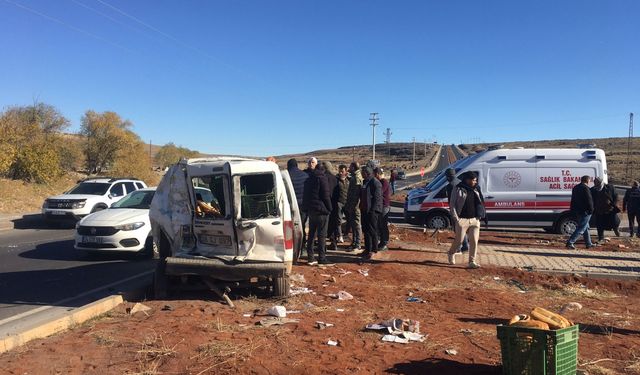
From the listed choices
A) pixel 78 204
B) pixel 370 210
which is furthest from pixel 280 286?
pixel 78 204

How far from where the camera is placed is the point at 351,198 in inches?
438

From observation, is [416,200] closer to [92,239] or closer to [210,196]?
[210,196]

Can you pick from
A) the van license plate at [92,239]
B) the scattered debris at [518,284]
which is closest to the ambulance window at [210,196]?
the van license plate at [92,239]

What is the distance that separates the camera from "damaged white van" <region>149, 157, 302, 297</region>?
6.83 meters

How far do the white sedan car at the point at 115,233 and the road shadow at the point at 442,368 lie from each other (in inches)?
290

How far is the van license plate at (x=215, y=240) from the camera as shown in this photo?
7050 mm

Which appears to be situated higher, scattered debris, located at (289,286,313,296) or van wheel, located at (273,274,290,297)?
van wheel, located at (273,274,290,297)

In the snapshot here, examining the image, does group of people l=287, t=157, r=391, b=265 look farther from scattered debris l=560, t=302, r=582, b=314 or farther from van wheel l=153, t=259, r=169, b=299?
scattered debris l=560, t=302, r=582, b=314

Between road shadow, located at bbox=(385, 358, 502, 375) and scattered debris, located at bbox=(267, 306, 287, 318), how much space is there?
198 cm

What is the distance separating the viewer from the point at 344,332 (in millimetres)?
5586

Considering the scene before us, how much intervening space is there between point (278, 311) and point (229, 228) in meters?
1.38

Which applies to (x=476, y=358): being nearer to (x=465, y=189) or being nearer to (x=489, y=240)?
(x=465, y=189)

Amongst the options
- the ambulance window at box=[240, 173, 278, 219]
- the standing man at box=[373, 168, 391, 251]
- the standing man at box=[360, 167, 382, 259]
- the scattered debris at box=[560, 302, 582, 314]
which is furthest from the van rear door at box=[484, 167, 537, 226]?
the ambulance window at box=[240, 173, 278, 219]

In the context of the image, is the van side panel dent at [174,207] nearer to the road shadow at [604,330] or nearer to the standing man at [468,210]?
the standing man at [468,210]
